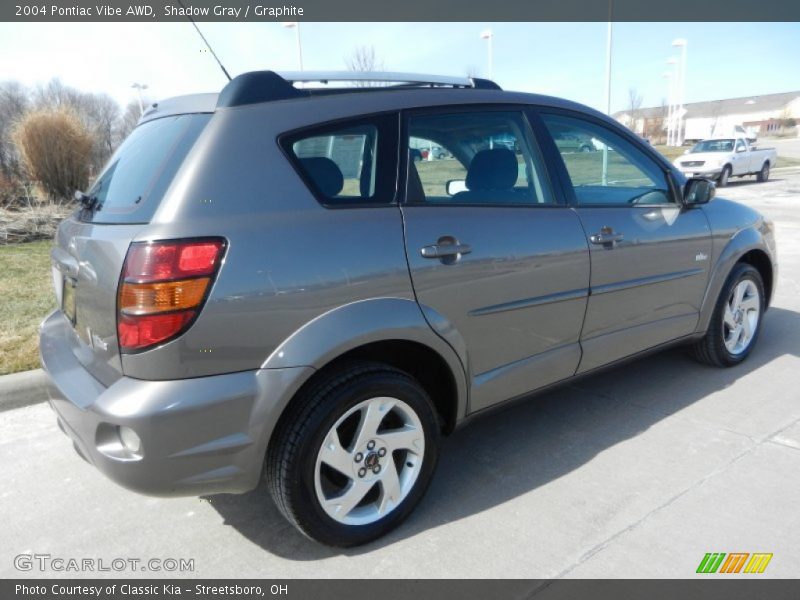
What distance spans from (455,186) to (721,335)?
230 cm

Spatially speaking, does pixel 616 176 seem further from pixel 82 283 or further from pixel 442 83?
pixel 82 283

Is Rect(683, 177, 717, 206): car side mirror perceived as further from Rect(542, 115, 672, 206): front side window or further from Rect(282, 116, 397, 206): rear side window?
Rect(282, 116, 397, 206): rear side window

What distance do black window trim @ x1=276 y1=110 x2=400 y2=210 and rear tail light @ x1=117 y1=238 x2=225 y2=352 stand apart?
48 centimetres

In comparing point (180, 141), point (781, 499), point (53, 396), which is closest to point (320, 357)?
point (180, 141)

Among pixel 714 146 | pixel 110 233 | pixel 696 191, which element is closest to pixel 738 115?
pixel 714 146

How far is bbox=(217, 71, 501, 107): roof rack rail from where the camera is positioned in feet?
7.50

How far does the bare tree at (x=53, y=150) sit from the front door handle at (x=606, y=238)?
11176 mm

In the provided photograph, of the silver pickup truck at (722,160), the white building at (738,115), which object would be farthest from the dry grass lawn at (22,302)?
the white building at (738,115)

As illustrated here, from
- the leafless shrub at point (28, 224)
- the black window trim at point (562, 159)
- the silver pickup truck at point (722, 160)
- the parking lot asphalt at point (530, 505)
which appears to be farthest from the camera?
the silver pickup truck at point (722, 160)

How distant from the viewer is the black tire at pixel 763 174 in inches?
912

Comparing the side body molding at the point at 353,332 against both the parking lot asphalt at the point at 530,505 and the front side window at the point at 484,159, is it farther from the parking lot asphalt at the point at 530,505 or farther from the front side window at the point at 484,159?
the parking lot asphalt at the point at 530,505

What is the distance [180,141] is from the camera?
230cm

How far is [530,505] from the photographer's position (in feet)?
8.99

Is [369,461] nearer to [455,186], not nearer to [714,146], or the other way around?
[455,186]
